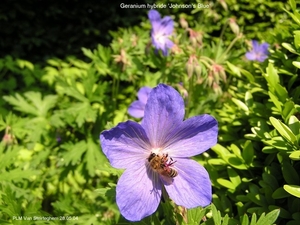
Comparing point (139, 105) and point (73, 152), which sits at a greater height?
point (139, 105)

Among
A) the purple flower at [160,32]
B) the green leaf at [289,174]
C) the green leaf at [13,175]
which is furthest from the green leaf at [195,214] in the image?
the purple flower at [160,32]

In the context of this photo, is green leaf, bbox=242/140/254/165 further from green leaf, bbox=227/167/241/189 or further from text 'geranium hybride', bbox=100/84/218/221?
text 'geranium hybride', bbox=100/84/218/221

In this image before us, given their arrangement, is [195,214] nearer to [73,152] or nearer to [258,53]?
[73,152]

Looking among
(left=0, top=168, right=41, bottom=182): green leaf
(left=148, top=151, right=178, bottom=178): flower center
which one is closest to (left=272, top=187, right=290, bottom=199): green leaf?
(left=148, top=151, right=178, bottom=178): flower center

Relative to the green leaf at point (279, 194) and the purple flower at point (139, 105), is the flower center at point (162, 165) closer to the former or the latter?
the green leaf at point (279, 194)

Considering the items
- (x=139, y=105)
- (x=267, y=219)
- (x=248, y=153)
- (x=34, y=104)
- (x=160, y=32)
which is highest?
(x=160, y=32)

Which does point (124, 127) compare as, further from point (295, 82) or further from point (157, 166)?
point (295, 82)

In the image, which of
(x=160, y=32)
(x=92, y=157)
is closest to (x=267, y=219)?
(x=92, y=157)
